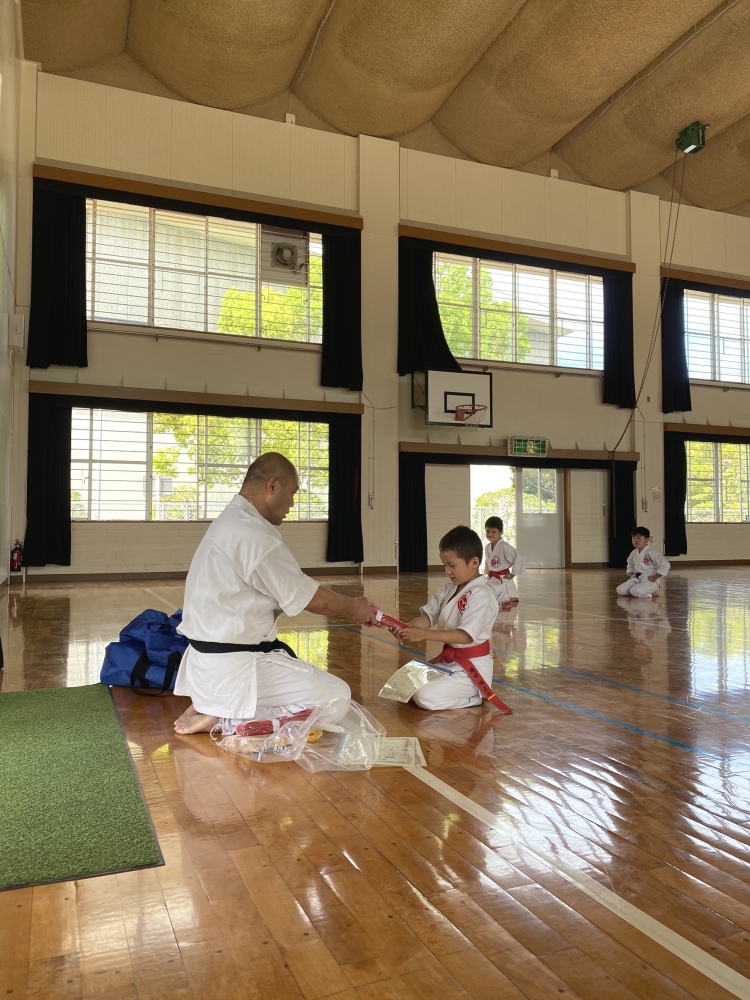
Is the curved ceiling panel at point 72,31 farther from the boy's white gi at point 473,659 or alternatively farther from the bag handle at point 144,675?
the boy's white gi at point 473,659

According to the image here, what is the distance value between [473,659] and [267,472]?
145 centimetres

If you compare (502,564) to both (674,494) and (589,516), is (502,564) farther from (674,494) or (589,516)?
(674,494)

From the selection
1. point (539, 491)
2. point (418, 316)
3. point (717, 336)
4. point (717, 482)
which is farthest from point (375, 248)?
point (717, 482)

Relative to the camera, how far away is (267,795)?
2480 millimetres

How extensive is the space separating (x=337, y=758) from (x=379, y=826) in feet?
2.17

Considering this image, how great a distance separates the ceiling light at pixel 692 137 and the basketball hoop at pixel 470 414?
20.0ft

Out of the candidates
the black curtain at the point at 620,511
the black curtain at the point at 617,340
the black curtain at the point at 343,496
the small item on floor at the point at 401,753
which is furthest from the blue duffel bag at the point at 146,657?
the black curtain at the point at 617,340

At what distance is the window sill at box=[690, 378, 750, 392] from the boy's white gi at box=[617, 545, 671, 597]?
8500 mm

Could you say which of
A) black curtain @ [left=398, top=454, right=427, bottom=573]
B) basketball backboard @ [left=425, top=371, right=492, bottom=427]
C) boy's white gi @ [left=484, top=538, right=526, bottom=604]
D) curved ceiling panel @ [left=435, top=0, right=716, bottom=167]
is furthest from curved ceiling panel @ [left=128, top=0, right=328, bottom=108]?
boy's white gi @ [left=484, top=538, right=526, bottom=604]

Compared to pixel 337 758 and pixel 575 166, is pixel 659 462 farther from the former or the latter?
pixel 337 758

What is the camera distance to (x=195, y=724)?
321 centimetres

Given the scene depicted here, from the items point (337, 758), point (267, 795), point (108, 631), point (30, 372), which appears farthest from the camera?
point (30, 372)

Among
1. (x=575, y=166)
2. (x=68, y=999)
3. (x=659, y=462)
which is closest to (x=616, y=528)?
(x=659, y=462)

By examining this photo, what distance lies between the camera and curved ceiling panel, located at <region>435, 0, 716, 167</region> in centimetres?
1115
